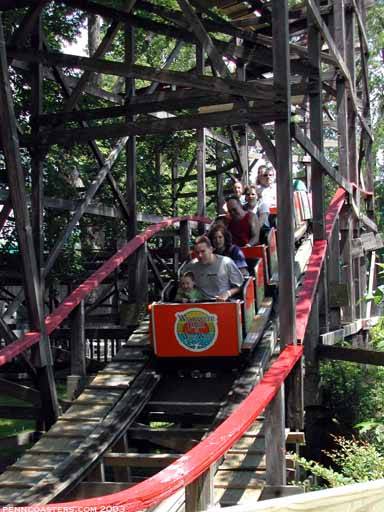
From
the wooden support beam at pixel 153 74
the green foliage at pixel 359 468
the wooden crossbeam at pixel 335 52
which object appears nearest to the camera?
the green foliage at pixel 359 468

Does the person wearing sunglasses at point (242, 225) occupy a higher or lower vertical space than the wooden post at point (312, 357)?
higher

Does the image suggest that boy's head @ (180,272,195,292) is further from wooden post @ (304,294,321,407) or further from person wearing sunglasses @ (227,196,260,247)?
person wearing sunglasses @ (227,196,260,247)

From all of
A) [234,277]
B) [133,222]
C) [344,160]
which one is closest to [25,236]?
[234,277]

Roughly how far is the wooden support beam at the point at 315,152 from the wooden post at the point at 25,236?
2.29m

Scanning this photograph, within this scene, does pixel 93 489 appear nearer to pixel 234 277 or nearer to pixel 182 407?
pixel 182 407

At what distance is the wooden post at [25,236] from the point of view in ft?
21.0

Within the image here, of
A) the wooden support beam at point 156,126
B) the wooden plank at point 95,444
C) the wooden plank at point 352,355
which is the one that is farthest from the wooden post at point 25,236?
the wooden plank at point 352,355

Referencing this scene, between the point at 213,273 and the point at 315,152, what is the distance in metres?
1.47

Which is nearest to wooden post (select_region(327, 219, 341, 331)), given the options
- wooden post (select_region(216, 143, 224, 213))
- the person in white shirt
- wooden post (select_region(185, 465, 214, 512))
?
the person in white shirt

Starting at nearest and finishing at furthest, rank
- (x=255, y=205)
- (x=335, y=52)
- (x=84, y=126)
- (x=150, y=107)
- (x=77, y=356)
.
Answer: (x=77, y=356) → (x=150, y=107) → (x=335, y=52) → (x=84, y=126) → (x=255, y=205)

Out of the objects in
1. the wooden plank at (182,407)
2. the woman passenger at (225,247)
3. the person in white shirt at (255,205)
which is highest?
the person in white shirt at (255,205)

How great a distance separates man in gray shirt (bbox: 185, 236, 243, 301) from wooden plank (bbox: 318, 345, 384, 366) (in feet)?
3.92

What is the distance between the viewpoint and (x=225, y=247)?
26.3 ft

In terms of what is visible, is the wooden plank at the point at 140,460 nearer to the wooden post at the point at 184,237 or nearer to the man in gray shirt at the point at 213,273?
the man in gray shirt at the point at 213,273
